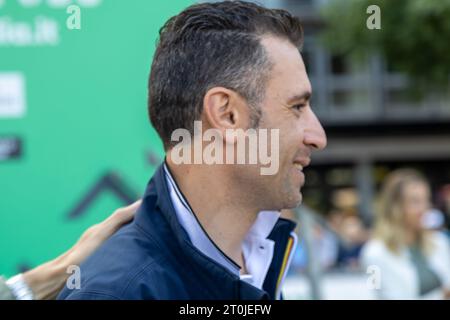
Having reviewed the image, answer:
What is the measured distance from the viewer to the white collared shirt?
1551 mm

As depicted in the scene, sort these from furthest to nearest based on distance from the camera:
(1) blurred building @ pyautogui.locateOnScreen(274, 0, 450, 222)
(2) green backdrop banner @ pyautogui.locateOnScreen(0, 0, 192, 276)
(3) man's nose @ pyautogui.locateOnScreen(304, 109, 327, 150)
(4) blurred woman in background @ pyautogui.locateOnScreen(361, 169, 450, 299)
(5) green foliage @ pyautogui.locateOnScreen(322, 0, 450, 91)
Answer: (1) blurred building @ pyautogui.locateOnScreen(274, 0, 450, 222), (5) green foliage @ pyautogui.locateOnScreen(322, 0, 450, 91), (4) blurred woman in background @ pyautogui.locateOnScreen(361, 169, 450, 299), (2) green backdrop banner @ pyautogui.locateOnScreen(0, 0, 192, 276), (3) man's nose @ pyautogui.locateOnScreen(304, 109, 327, 150)

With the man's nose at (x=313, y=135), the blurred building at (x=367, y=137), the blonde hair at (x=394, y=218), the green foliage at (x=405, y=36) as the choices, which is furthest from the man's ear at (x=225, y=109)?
the blurred building at (x=367, y=137)

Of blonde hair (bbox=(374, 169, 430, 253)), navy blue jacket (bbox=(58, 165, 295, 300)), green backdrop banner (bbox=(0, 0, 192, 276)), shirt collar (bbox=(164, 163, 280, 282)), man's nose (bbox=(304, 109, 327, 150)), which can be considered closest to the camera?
navy blue jacket (bbox=(58, 165, 295, 300))

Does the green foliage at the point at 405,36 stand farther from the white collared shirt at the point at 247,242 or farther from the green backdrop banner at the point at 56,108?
the white collared shirt at the point at 247,242

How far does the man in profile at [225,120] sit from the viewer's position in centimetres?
157

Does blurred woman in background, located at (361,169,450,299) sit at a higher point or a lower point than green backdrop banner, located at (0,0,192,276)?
lower

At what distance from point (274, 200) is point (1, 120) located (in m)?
1.13

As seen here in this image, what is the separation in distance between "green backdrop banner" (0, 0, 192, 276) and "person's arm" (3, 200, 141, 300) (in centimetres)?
69

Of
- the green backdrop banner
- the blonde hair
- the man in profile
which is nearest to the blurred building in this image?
the blonde hair

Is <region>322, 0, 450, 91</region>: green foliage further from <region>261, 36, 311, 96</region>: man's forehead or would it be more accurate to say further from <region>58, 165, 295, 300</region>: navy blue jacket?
<region>58, 165, 295, 300</region>: navy blue jacket

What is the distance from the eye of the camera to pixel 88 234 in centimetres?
175

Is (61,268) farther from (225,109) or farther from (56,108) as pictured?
(56,108)
